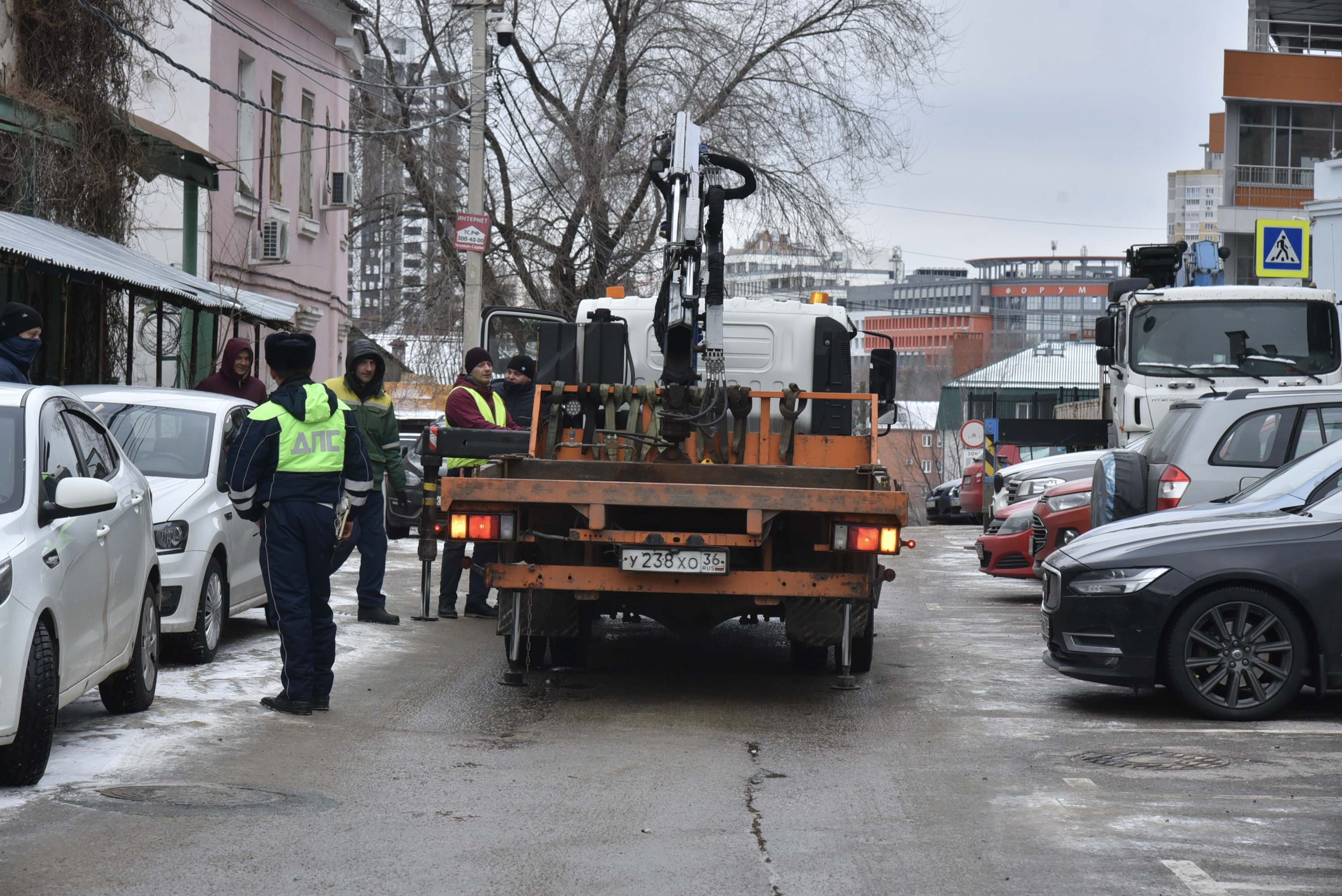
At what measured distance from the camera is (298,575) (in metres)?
8.23

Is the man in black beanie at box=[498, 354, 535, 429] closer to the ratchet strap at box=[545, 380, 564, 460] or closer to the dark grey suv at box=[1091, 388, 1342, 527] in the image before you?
the ratchet strap at box=[545, 380, 564, 460]

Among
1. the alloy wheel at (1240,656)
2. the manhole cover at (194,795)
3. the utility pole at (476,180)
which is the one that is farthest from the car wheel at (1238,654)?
the utility pole at (476,180)

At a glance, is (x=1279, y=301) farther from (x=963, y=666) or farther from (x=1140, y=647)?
(x=1140, y=647)

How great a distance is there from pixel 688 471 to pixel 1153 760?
2985 mm

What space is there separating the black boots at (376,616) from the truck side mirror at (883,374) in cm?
400

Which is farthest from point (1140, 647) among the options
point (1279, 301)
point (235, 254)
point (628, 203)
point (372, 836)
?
point (628, 203)

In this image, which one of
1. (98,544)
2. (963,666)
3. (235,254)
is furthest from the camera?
(235,254)

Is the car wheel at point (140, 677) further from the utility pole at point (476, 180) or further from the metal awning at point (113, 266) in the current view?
the utility pole at point (476, 180)

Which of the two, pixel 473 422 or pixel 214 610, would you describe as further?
pixel 473 422

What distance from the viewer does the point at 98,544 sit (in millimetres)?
7094

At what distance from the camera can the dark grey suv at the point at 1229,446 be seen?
35.0ft

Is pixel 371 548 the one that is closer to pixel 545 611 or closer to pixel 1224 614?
pixel 545 611

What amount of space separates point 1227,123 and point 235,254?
33157 millimetres

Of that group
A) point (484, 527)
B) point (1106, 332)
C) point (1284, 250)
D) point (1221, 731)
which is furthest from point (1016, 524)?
point (1284, 250)
